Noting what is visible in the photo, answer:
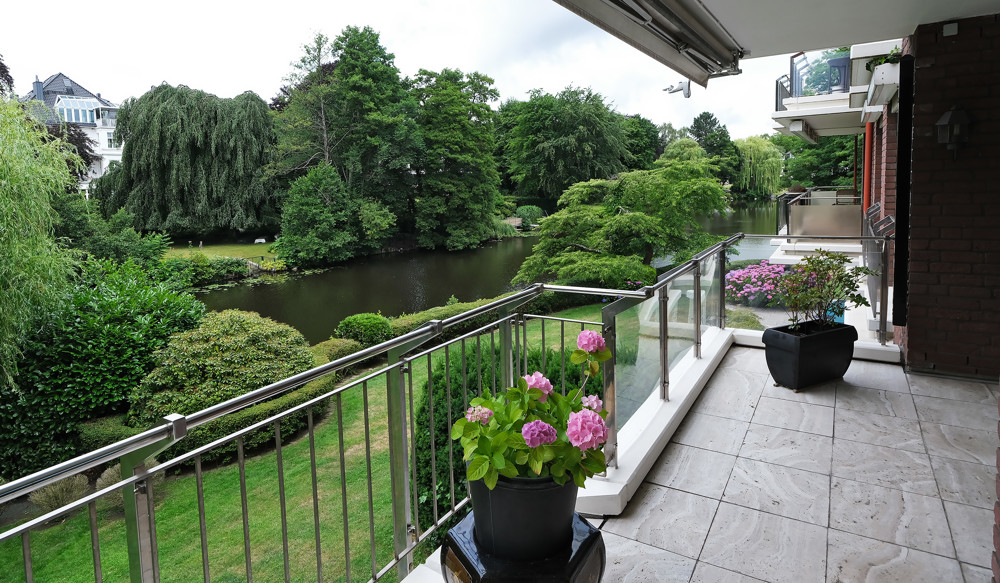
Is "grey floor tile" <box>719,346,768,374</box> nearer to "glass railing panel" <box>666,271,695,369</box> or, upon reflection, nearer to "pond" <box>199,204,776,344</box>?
"glass railing panel" <box>666,271,695,369</box>

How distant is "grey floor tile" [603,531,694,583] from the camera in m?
1.96

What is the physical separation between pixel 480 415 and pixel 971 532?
2.05 metres

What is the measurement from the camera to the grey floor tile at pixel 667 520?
7.09ft

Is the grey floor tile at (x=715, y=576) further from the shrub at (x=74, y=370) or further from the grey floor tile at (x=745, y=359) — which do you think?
the shrub at (x=74, y=370)

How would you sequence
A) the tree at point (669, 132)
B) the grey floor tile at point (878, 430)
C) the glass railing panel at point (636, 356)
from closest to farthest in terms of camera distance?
the glass railing panel at point (636, 356), the grey floor tile at point (878, 430), the tree at point (669, 132)

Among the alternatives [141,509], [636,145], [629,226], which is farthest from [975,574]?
[636,145]

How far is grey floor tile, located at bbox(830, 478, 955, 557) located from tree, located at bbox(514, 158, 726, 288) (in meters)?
9.52

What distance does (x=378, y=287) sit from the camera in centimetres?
1973

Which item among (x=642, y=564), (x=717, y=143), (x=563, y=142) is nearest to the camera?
(x=642, y=564)

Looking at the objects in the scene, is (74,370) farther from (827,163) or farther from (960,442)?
(827,163)

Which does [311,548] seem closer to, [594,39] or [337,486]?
[337,486]

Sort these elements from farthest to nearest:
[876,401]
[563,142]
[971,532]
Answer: [563,142]
[876,401]
[971,532]

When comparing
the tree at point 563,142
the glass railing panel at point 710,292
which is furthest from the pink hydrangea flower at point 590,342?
the tree at point 563,142

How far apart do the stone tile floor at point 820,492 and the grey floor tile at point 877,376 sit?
76 millimetres
